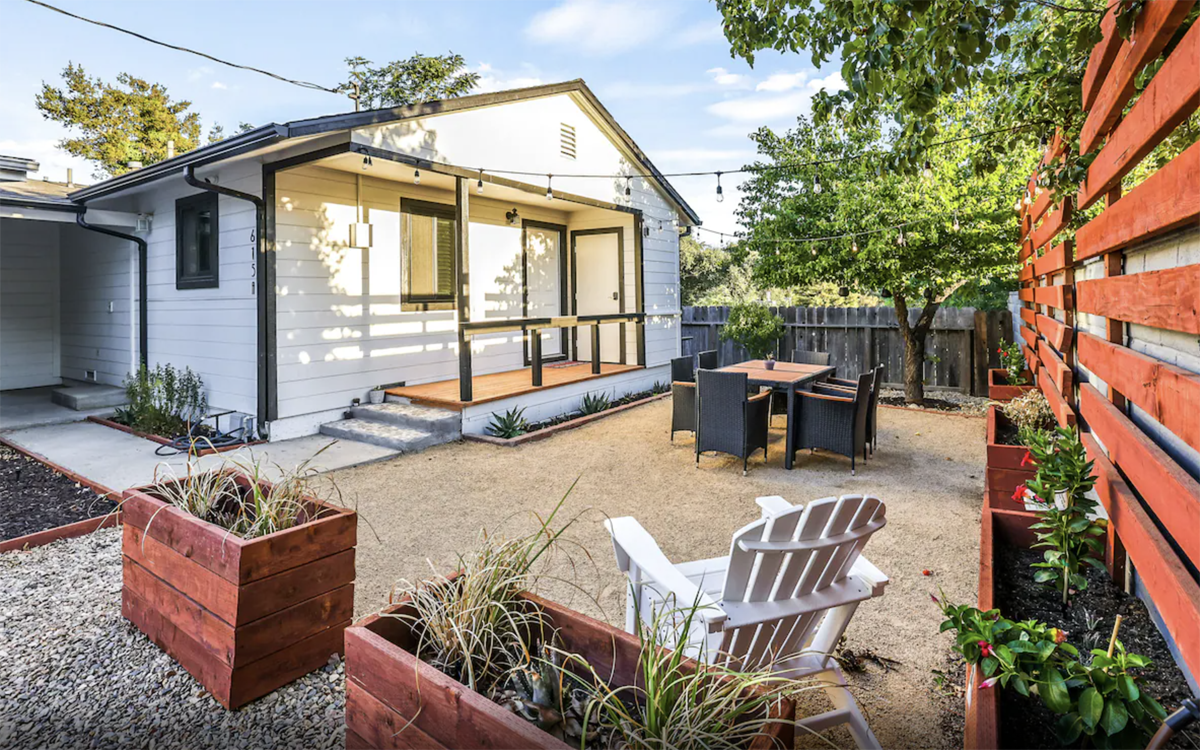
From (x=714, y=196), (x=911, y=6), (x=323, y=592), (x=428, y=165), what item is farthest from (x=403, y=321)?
(x=911, y=6)

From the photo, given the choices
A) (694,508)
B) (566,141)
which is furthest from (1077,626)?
(566,141)

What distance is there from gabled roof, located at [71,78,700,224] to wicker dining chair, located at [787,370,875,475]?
4668 millimetres

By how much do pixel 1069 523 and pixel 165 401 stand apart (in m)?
8.46

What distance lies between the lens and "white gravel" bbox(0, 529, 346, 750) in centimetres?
212

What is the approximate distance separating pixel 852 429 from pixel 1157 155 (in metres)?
2.65

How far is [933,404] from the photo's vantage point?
28.9 ft

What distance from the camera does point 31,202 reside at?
284 inches

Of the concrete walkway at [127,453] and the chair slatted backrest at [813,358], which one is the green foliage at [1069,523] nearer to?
the concrete walkway at [127,453]

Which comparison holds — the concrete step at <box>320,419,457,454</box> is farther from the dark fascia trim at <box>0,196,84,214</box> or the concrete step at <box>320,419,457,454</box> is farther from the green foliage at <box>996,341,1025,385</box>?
the green foliage at <box>996,341,1025,385</box>

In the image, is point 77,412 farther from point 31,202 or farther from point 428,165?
point 428,165

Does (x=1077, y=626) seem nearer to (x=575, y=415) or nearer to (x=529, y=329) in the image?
(x=575, y=415)

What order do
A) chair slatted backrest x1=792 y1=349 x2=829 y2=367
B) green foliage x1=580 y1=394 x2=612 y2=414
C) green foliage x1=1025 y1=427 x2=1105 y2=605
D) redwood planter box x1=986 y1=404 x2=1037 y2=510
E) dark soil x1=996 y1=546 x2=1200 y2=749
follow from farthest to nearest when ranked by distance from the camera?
green foliage x1=580 y1=394 x2=612 y2=414 < chair slatted backrest x1=792 y1=349 x2=829 y2=367 < redwood planter box x1=986 y1=404 x2=1037 y2=510 < green foliage x1=1025 y1=427 x2=1105 y2=605 < dark soil x1=996 y1=546 x2=1200 y2=749

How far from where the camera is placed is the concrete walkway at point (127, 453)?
5.36 meters

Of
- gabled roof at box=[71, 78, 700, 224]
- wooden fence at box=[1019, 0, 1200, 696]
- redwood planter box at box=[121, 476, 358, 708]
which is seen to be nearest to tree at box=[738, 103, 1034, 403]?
gabled roof at box=[71, 78, 700, 224]
